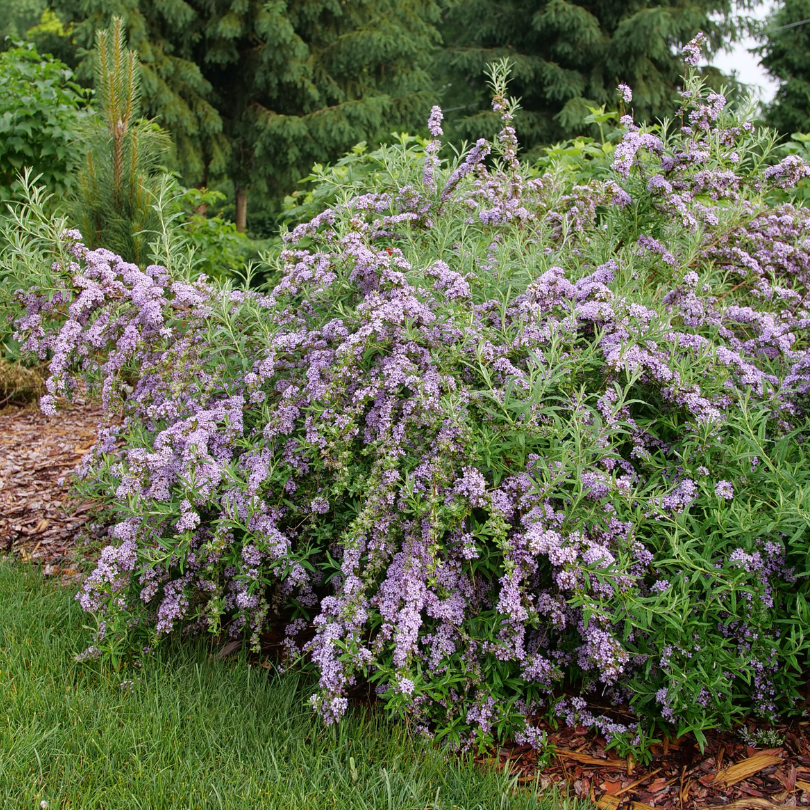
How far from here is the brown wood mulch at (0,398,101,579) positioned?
171 inches

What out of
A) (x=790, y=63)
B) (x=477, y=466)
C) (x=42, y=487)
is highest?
(x=790, y=63)

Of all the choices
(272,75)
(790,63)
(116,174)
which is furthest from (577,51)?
(116,174)

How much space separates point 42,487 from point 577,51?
15.0 meters

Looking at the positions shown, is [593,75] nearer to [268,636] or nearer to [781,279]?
[781,279]

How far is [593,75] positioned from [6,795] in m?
16.9

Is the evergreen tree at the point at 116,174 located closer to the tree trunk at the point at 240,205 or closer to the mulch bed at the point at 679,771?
the mulch bed at the point at 679,771

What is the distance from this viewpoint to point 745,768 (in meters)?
2.65

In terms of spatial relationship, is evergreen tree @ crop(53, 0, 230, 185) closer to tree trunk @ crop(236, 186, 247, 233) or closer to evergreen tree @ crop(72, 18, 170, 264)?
tree trunk @ crop(236, 186, 247, 233)

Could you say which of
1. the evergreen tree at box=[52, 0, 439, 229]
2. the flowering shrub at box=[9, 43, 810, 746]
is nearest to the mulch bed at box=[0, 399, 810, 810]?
the flowering shrub at box=[9, 43, 810, 746]

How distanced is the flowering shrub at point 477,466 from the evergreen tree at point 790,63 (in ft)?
65.7

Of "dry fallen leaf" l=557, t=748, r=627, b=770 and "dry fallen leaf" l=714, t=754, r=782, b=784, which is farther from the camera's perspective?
"dry fallen leaf" l=557, t=748, r=627, b=770

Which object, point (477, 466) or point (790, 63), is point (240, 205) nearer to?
point (477, 466)

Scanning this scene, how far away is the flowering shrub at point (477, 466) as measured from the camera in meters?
2.61

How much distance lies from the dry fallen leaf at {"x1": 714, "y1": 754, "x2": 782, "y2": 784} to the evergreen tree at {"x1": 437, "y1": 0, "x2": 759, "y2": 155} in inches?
562
